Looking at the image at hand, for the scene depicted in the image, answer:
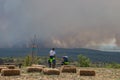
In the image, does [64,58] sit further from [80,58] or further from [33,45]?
[80,58]

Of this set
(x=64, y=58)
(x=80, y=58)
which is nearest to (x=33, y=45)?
(x=64, y=58)

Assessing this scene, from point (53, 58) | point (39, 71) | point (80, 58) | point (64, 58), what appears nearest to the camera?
point (39, 71)

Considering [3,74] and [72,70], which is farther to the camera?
[72,70]

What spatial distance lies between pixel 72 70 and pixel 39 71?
133 inches

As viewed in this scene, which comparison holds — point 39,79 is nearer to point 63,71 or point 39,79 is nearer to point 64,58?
point 63,71

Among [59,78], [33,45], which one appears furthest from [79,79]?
[33,45]

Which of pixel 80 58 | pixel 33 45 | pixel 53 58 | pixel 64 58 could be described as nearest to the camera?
pixel 53 58

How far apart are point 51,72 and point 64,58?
587 inches

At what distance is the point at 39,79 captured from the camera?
95.4 feet

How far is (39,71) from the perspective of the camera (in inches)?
1407

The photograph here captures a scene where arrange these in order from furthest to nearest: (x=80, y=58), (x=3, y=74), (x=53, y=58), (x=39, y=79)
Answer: (x=80, y=58), (x=53, y=58), (x=3, y=74), (x=39, y=79)

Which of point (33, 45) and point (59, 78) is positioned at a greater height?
point (33, 45)

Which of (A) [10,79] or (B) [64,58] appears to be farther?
(B) [64,58]

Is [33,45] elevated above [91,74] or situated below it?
above
